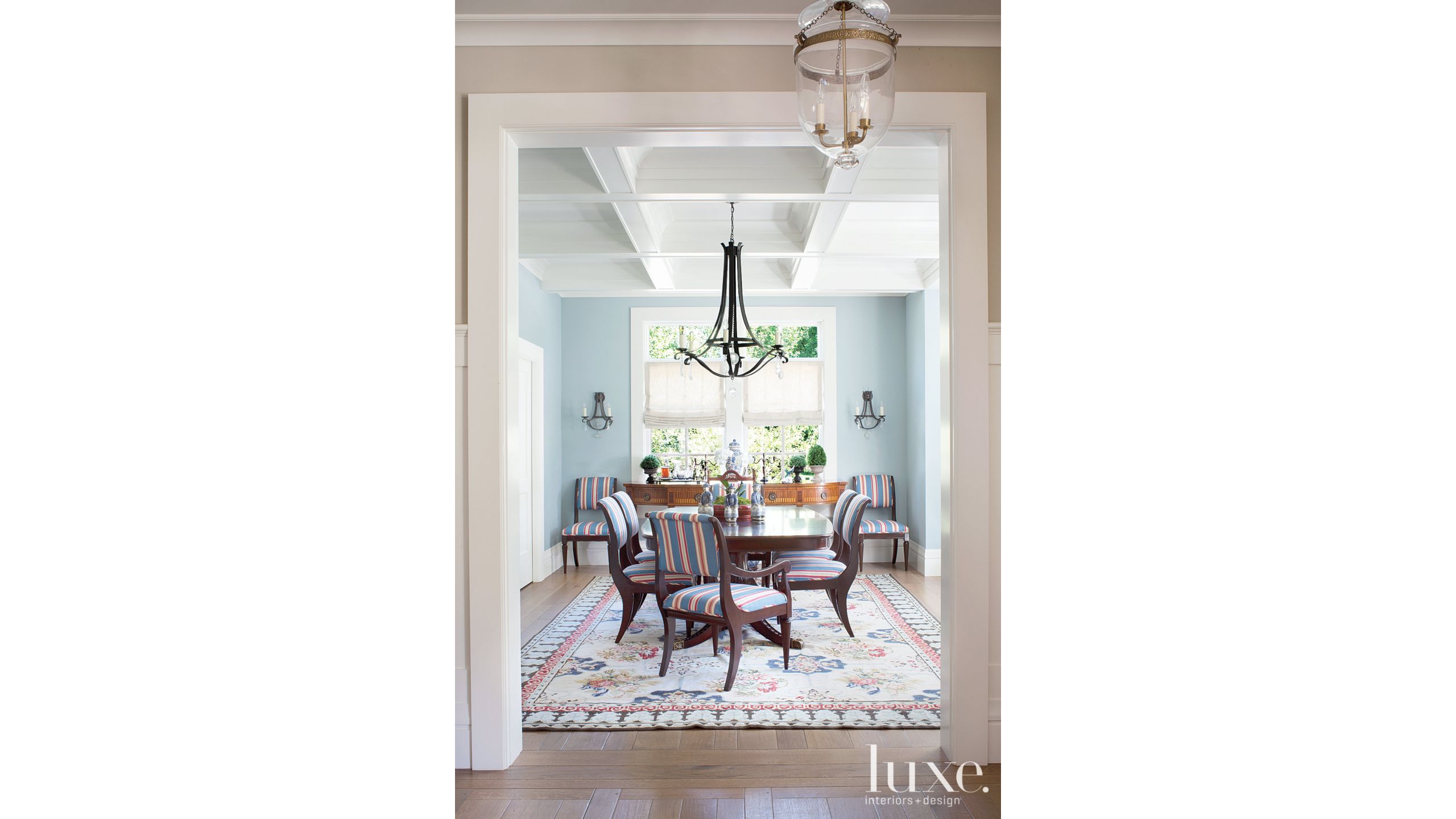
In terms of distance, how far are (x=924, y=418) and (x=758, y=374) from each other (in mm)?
1634

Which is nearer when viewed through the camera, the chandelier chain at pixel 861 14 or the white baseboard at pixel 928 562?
the chandelier chain at pixel 861 14

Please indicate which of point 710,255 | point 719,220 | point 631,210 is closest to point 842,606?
point 710,255

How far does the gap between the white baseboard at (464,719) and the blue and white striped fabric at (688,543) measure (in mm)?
1291

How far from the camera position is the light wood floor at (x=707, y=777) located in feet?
7.25

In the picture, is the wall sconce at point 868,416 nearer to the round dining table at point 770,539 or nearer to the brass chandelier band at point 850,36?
the round dining table at point 770,539

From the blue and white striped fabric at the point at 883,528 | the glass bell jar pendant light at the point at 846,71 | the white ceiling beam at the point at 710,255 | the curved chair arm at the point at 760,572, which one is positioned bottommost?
the blue and white striped fabric at the point at 883,528

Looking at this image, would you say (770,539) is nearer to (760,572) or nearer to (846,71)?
(760,572)

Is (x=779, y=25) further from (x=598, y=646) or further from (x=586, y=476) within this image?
(x=586, y=476)

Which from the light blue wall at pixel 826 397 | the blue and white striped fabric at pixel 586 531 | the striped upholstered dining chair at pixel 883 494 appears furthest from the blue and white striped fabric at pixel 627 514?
the striped upholstered dining chair at pixel 883 494

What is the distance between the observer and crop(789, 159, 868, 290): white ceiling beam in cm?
360

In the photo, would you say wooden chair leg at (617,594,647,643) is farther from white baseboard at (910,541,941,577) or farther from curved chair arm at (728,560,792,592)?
white baseboard at (910,541,941,577)

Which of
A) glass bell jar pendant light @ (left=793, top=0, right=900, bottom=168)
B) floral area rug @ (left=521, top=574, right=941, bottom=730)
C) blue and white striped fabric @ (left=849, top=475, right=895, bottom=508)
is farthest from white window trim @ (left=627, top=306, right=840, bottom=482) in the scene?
glass bell jar pendant light @ (left=793, top=0, right=900, bottom=168)
